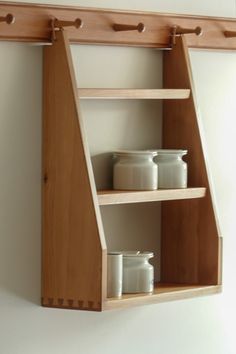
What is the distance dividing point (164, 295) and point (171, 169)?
33 centimetres

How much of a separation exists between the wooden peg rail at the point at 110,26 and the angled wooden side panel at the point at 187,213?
0.07 m

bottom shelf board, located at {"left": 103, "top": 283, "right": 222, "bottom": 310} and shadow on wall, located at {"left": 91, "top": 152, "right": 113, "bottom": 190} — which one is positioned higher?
shadow on wall, located at {"left": 91, "top": 152, "right": 113, "bottom": 190}

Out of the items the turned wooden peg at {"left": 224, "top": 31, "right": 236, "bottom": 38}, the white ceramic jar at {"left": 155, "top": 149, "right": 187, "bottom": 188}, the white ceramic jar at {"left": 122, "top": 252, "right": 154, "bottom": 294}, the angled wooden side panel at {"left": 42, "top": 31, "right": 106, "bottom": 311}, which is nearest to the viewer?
the angled wooden side panel at {"left": 42, "top": 31, "right": 106, "bottom": 311}

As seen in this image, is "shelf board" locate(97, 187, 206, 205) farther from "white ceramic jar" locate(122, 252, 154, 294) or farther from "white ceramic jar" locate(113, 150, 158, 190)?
"white ceramic jar" locate(122, 252, 154, 294)

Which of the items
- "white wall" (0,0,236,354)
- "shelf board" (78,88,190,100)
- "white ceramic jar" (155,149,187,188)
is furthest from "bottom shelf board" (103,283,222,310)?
"shelf board" (78,88,190,100)

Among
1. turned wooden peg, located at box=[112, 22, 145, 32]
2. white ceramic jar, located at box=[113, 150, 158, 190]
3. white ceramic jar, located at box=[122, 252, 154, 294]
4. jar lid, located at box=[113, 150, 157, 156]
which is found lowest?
white ceramic jar, located at box=[122, 252, 154, 294]

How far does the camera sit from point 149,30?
2715 millimetres

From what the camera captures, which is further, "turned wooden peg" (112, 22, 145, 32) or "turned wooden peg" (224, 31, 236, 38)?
"turned wooden peg" (224, 31, 236, 38)

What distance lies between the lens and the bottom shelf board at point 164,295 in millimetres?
2432

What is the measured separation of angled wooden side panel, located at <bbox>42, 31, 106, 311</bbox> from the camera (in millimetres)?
2393

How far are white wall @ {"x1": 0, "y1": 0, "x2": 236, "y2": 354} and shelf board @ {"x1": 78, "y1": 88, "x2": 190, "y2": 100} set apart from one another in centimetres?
13

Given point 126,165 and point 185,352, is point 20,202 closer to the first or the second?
point 126,165

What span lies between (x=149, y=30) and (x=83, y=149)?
1.58 feet

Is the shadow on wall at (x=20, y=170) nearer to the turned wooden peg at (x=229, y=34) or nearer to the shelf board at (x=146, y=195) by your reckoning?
the shelf board at (x=146, y=195)
